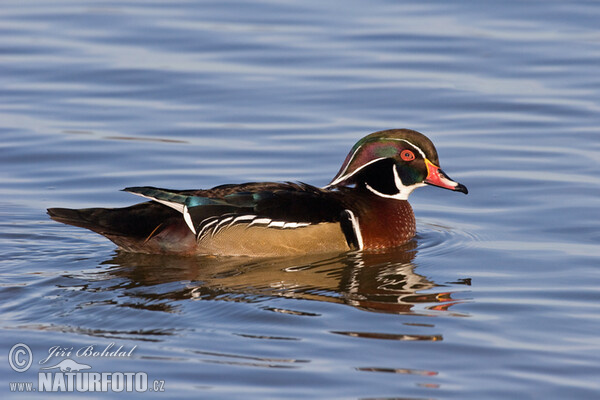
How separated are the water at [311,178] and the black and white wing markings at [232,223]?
11.7 inches

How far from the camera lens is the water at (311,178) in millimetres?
7480

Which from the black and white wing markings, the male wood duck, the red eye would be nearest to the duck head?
the red eye

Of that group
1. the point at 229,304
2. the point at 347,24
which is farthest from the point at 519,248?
the point at 347,24

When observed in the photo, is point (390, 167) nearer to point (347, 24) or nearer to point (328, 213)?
point (328, 213)

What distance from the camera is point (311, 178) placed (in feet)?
40.4

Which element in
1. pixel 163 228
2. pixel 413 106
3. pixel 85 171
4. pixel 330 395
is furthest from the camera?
pixel 413 106

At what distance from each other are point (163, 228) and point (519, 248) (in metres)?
3.16

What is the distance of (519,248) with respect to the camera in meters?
10.2

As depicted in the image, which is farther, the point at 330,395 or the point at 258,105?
the point at 258,105

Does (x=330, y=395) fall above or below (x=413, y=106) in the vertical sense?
below

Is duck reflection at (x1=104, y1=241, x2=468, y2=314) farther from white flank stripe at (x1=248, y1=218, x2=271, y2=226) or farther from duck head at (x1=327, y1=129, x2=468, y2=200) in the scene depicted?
duck head at (x1=327, y1=129, x2=468, y2=200)

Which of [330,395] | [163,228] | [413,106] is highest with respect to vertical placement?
[413,106]

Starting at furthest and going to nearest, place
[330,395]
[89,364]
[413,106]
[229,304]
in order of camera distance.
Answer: [413,106] < [229,304] < [89,364] < [330,395]

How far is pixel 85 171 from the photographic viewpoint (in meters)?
12.6
